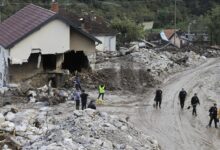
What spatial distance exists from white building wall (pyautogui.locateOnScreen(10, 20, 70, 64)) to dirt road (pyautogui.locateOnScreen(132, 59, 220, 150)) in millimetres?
7112

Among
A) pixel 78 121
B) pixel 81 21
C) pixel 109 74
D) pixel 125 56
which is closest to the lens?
pixel 78 121

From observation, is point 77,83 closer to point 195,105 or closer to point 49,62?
point 49,62

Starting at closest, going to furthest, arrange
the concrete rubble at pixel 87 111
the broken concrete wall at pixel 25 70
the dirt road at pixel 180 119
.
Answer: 1. the concrete rubble at pixel 87 111
2. the dirt road at pixel 180 119
3. the broken concrete wall at pixel 25 70

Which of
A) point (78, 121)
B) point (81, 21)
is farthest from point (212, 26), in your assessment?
point (78, 121)

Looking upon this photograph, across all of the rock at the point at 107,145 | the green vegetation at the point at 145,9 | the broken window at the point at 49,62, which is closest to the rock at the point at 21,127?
the rock at the point at 107,145

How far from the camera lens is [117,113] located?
32.7 m

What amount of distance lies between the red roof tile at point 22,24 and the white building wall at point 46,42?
0.38m

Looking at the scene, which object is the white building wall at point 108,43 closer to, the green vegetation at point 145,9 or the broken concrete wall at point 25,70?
the broken concrete wall at point 25,70

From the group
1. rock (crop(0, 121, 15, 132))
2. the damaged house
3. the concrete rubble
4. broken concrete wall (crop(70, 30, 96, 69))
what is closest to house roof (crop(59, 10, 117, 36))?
the concrete rubble

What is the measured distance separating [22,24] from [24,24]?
275 millimetres

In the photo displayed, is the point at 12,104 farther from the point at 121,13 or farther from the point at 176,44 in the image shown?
the point at 121,13

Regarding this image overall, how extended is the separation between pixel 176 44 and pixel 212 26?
7.82 m

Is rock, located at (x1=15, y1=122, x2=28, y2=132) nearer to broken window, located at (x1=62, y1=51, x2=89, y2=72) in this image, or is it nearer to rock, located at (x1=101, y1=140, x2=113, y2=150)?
rock, located at (x1=101, y1=140, x2=113, y2=150)

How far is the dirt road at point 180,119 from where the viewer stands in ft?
89.1
